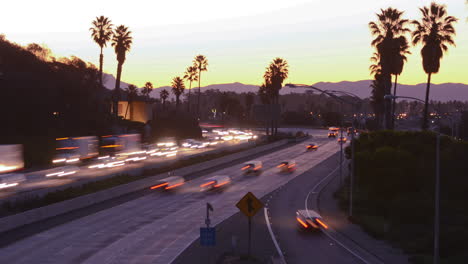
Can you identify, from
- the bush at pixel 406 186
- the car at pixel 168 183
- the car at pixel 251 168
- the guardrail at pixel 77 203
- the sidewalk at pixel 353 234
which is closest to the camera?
the sidewalk at pixel 353 234

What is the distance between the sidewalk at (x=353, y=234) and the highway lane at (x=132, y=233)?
749cm

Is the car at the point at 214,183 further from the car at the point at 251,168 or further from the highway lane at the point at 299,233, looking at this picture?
the car at the point at 251,168

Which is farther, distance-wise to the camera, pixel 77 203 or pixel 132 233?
pixel 77 203

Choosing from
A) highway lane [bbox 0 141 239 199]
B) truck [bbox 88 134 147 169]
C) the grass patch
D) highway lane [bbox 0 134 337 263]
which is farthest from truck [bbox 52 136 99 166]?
highway lane [bbox 0 134 337 263]

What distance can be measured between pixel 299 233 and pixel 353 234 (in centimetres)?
361

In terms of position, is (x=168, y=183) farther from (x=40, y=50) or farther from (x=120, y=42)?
(x=40, y=50)

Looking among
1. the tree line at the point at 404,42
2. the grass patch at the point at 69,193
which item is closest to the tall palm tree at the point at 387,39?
the tree line at the point at 404,42

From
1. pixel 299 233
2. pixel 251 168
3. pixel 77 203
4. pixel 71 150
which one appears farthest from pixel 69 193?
pixel 251 168

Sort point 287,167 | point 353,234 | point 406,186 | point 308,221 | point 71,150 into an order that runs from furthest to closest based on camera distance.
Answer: point 287,167
point 71,150
point 406,186
point 353,234
point 308,221

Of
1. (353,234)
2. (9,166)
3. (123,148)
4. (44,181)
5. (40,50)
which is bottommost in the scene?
(353,234)

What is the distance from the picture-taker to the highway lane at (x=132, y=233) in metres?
27.0

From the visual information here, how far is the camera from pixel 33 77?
75.8 meters

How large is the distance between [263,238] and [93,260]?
1085 cm

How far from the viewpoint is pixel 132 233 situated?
1298 inches
